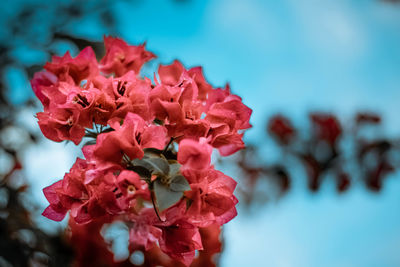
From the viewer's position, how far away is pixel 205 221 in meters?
0.41

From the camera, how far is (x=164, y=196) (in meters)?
0.33

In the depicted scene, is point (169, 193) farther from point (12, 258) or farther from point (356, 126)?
point (356, 126)

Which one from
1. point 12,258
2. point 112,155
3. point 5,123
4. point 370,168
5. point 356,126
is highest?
point 356,126

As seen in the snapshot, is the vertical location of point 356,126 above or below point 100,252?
above

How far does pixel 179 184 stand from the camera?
35cm

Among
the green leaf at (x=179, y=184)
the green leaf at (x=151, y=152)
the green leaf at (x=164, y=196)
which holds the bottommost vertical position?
the green leaf at (x=164, y=196)

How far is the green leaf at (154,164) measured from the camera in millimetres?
354

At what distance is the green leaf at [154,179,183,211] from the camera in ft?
1.07

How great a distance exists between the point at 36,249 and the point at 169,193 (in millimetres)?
893

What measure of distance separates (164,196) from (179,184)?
0.07 feet

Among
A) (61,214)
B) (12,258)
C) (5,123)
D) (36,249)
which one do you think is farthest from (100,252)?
(61,214)

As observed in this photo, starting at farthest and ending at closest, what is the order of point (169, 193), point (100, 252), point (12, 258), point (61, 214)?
point (100, 252), point (12, 258), point (61, 214), point (169, 193)

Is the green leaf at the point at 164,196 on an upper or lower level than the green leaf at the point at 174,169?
lower

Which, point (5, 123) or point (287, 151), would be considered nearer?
point (5, 123)
